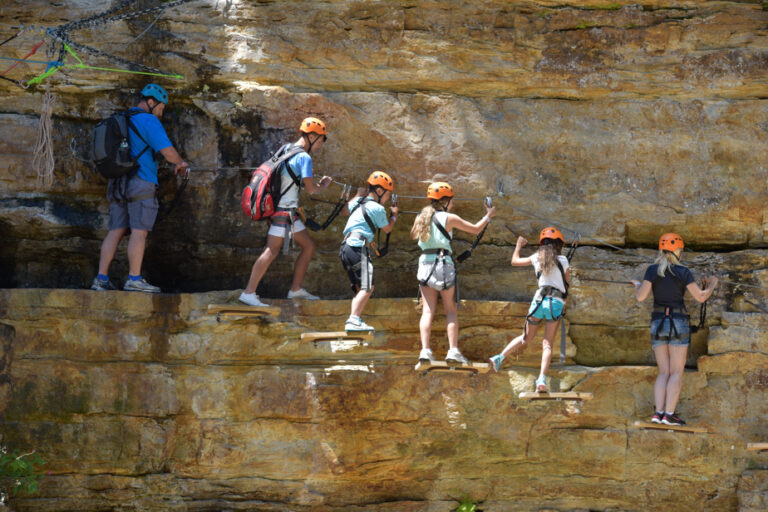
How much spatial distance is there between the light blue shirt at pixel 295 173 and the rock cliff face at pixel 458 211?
0.99m

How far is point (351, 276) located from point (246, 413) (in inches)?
80.3

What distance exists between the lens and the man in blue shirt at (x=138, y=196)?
1156 cm

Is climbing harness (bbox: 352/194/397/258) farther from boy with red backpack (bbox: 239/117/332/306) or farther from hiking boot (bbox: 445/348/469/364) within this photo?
hiking boot (bbox: 445/348/469/364)

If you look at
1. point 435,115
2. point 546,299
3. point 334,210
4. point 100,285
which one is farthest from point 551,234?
point 100,285

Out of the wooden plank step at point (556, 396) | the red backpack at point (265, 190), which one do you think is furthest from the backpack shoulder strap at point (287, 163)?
the wooden plank step at point (556, 396)

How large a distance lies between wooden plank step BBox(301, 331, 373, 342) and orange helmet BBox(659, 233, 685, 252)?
143 inches

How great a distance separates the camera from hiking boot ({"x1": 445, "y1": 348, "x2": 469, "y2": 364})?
10984mm

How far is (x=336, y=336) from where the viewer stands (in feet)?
35.8

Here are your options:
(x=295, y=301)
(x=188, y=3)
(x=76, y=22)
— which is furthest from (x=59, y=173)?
(x=295, y=301)

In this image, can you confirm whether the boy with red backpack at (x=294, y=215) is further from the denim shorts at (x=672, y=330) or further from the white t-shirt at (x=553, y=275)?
the denim shorts at (x=672, y=330)

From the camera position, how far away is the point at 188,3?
12500mm

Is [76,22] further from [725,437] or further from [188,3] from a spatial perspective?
[725,437]

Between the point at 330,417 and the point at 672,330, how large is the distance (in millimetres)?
4080

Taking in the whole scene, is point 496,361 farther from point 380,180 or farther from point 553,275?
point 380,180
